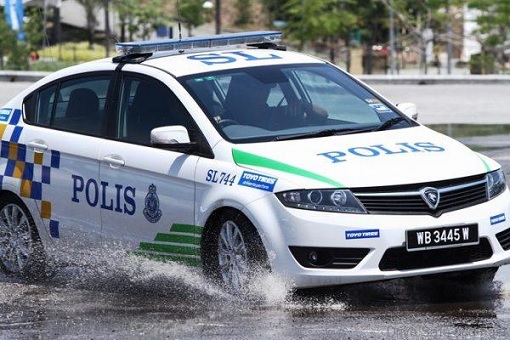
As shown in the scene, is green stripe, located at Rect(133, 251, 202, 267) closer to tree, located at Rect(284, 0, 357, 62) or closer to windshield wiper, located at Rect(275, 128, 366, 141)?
windshield wiper, located at Rect(275, 128, 366, 141)

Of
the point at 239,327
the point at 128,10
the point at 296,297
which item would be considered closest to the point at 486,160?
the point at 296,297

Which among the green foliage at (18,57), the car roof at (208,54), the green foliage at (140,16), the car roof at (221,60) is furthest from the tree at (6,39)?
the car roof at (221,60)

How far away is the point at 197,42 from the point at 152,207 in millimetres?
1463

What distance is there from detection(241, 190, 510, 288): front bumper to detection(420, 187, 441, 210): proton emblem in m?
0.07

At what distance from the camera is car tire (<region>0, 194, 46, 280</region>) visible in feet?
29.7

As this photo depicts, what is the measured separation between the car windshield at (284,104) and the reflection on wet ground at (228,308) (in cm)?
92

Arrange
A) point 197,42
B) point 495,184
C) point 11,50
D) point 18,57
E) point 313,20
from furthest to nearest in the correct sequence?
point 313,20 → point 11,50 → point 18,57 → point 197,42 → point 495,184

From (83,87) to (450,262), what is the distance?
9.88 feet

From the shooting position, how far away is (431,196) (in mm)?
7039

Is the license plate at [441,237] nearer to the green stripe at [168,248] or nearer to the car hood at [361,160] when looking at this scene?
the car hood at [361,160]

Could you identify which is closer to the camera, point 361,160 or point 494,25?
point 361,160

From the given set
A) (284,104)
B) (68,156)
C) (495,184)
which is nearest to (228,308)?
(284,104)

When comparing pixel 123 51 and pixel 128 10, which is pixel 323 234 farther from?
pixel 128 10

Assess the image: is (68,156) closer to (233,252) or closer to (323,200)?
(233,252)
